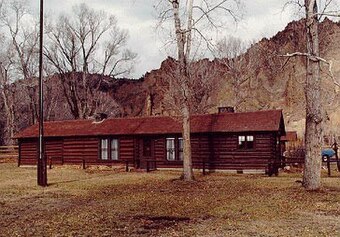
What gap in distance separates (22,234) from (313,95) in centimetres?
1244

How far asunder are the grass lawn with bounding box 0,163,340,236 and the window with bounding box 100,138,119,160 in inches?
452

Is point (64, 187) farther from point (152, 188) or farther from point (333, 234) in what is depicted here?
point (333, 234)

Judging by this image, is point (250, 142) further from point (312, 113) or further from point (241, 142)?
point (312, 113)

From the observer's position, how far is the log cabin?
90.2 ft

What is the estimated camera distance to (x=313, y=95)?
17000 millimetres

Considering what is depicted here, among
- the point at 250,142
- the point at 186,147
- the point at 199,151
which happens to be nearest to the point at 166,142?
the point at 199,151

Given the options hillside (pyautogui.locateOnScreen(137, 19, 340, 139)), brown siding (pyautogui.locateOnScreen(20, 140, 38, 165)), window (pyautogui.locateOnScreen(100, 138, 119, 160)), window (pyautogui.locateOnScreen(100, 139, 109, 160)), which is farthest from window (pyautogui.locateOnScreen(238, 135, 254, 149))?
hillside (pyautogui.locateOnScreen(137, 19, 340, 139))

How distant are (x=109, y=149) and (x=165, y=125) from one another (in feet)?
16.3

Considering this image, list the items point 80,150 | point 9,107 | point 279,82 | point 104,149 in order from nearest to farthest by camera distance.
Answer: point 104,149 < point 80,150 < point 9,107 < point 279,82

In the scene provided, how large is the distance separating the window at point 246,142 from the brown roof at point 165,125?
0.79 meters

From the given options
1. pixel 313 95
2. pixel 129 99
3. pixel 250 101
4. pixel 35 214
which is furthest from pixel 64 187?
pixel 129 99

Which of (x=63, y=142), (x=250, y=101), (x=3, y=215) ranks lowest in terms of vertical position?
(x=3, y=215)

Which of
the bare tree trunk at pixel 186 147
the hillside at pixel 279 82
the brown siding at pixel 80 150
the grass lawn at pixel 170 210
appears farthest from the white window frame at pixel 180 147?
the hillside at pixel 279 82

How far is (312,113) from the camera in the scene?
55.4 ft
